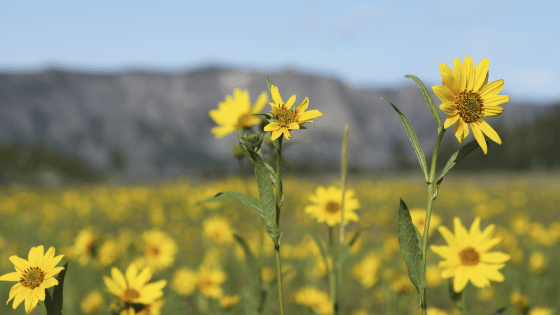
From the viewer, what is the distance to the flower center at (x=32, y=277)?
79 cm

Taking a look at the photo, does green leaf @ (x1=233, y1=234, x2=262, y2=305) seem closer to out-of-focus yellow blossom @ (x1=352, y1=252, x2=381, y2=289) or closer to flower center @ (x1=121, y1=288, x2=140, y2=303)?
flower center @ (x1=121, y1=288, x2=140, y2=303)

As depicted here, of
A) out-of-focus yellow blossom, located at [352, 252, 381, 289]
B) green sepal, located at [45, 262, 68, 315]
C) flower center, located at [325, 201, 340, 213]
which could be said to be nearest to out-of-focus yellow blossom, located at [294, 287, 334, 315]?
out-of-focus yellow blossom, located at [352, 252, 381, 289]

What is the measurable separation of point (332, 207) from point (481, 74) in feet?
2.73

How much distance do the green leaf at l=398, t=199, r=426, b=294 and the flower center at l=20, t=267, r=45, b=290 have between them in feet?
Result: 2.75

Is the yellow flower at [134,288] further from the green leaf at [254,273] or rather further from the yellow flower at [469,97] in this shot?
the yellow flower at [469,97]

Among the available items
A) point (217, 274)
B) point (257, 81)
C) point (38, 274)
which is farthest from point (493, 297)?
point (257, 81)

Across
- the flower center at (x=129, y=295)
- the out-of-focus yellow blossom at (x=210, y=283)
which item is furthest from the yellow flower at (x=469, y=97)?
the out-of-focus yellow blossom at (x=210, y=283)

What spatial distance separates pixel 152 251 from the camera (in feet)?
6.53

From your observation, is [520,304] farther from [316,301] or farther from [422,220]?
[316,301]

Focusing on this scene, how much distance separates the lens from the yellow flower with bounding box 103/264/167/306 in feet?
3.35

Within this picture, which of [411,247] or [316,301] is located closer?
[411,247]

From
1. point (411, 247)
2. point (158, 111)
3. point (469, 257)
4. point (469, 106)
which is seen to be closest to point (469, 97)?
point (469, 106)

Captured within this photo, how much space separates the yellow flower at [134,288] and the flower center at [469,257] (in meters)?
0.87

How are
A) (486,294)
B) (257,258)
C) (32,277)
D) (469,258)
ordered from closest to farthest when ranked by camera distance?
(32,277) < (469,258) < (257,258) < (486,294)
